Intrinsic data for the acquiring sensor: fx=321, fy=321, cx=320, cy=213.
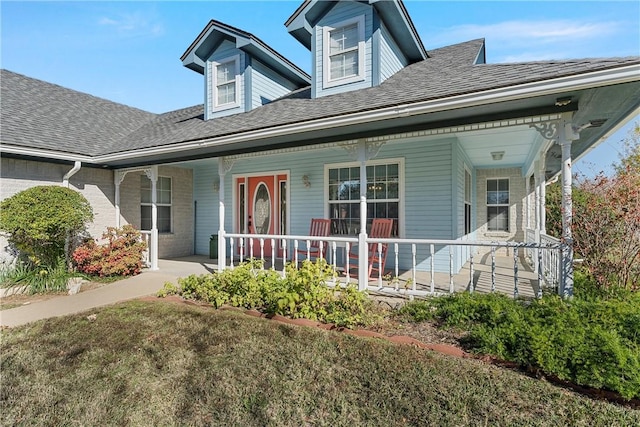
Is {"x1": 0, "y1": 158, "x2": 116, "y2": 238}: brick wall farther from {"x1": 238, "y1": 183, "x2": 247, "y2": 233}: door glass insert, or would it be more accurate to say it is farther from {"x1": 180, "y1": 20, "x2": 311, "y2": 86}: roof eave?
{"x1": 180, "y1": 20, "x2": 311, "y2": 86}: roof eave

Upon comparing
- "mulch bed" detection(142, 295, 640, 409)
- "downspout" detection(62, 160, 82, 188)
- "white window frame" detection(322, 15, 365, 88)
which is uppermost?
"white window frame" detection(322, 15, 365, 88)

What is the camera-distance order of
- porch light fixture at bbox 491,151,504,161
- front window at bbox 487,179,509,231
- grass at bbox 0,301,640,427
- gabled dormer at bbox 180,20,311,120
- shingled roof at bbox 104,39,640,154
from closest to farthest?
grass at bbox 0,301,640,427 → shingled roof at bbox 104,39,640,154 → porch light fixture at bbox 491,151,504,161 → gabled dormer at bbox 180,20,311,120 → front window at bbox 487,179,509,231

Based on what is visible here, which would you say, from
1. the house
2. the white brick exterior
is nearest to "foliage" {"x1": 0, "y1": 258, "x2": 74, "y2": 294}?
the white brick exterior

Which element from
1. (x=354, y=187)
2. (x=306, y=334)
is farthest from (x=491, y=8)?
(x=306, y=334)

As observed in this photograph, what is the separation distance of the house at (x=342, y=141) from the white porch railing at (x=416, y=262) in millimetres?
53

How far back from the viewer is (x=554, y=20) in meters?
6.48

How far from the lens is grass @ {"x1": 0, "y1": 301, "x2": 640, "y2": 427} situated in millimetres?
2455

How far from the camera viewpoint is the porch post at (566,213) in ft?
13.1

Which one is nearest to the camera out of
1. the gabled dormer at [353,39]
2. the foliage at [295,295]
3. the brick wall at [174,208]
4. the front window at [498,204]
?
the foliage at [295,295]

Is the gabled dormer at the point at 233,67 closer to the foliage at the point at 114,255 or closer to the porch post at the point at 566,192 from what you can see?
the foliage at the point at 114,255

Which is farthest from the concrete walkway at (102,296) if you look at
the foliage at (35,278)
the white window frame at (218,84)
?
the white window frame at (218,84)

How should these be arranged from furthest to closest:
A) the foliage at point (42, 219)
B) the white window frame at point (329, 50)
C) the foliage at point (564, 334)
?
1. the white window frame at point (329, 50)
2. the foliage at point (42, 219)
3. the foliage at point (564, 334)

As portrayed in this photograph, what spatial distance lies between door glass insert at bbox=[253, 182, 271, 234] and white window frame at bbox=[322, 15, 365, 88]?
132 inches

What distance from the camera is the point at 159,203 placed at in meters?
9.77
